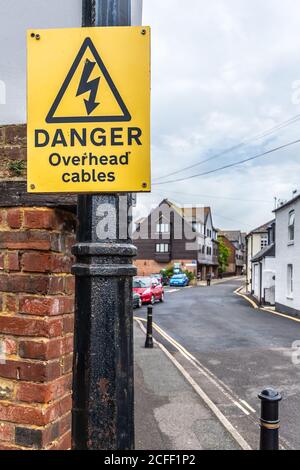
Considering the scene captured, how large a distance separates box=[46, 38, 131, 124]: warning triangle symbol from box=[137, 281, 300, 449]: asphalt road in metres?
4.90

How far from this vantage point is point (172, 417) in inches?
232

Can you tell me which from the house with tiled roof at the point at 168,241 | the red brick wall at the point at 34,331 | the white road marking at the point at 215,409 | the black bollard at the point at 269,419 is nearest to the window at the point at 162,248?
the house with tiled roof at the point at 168,241

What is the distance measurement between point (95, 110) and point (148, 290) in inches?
904

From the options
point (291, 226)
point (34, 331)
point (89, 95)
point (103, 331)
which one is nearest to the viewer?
point (103, 331)

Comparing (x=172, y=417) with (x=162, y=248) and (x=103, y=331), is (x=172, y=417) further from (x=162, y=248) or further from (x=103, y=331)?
(x=162, y=248)

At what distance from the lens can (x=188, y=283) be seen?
4841cm

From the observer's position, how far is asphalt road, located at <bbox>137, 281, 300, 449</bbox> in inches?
244

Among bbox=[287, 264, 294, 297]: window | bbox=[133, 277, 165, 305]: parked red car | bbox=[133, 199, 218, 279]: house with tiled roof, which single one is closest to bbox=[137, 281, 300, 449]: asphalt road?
bbox=[287, 264, 294, 297]: window

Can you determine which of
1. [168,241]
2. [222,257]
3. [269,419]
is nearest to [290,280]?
[269,419]

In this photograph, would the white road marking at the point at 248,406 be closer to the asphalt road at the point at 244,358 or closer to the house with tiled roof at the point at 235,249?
the asphalt road at the point at 244,358

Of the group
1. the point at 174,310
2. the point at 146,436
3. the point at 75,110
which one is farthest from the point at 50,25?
the point at 174,310

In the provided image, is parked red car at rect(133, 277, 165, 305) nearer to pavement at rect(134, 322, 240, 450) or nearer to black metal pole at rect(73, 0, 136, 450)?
pavement at rect(134, 322, 240, 450)

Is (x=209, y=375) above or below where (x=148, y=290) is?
below

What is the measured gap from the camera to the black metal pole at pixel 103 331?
124 centimetres
